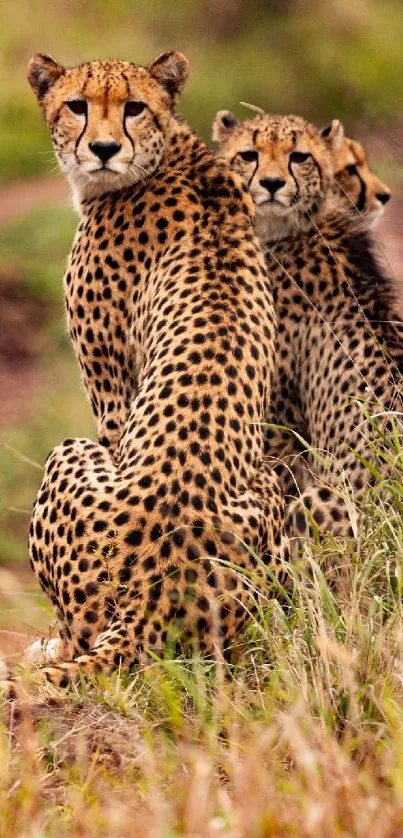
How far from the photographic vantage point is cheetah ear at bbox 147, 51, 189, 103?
381 centimetres

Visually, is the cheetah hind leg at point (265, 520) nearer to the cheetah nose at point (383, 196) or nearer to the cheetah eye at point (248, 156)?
the cheetah eye at point (248, 156)

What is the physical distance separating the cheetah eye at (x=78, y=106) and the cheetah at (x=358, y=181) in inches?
41.0

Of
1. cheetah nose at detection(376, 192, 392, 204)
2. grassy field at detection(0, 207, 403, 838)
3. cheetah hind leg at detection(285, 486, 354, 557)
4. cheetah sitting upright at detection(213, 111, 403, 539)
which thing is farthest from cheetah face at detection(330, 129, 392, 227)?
grassy field at detection(0, 207, 403, 838)

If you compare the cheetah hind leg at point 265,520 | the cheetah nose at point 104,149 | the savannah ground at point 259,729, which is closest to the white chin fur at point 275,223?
the savannah ground at point 259,729

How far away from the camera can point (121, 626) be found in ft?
9.67

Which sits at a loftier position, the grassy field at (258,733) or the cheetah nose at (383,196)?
the cheetah nose at (383,196)

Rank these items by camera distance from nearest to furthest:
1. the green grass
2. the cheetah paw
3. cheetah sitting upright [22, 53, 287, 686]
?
the green grass
cheetah sitting upright [22, 53, 287, 686]
the cheetah paw

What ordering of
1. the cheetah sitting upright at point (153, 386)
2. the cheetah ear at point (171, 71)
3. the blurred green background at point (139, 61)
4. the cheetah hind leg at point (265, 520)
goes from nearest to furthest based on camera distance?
the cheetah sitting upright at point (153, 386)
the cheetah hind leg at point (265, 520)
the cheetah ear at point (171, 71)
the blurred green background at point (139, 61)

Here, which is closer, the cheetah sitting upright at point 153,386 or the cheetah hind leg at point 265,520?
the cheetah sitting upright at point 153,386

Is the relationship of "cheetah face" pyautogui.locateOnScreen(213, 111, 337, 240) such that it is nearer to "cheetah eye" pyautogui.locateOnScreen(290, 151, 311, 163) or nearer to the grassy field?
"cheetah eye" pyautogui.locateOnScreen(290, 151, 311, 163)

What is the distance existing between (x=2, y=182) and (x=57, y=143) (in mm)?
6445

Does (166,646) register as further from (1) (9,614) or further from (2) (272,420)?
(1) (9,614)

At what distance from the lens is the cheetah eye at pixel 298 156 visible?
4258 mm

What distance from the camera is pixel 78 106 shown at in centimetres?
370
